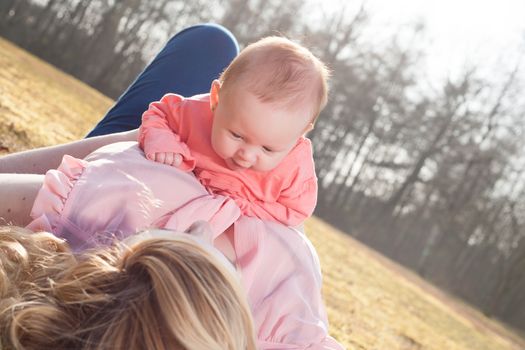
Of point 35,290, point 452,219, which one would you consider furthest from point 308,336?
point 452,219

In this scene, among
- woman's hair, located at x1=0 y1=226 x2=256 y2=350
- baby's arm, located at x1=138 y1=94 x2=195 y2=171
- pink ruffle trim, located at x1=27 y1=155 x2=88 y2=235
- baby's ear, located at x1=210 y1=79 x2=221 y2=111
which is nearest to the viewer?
woman's hair, located at x1=0 y1=226 x2=256 y2=350

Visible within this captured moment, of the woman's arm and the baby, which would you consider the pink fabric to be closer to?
the baby

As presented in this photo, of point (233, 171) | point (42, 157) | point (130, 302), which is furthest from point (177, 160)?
point (130, 302)

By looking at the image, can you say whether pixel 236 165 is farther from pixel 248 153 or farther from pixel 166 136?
pixel 166 136

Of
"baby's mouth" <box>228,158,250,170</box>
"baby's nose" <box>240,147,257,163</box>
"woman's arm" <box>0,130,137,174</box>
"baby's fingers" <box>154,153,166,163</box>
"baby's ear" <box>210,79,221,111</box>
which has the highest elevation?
"baby's ear" <box>210,79,221,111</box>

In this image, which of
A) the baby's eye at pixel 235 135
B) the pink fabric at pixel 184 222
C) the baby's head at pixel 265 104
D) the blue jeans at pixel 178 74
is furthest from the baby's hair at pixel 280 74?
the blue jeans at pixel 178 74

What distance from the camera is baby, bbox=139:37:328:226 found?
2.02m

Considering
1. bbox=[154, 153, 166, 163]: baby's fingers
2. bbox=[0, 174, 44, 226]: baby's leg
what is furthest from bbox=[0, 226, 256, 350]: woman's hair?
→ bbox=[154, 153, 166, 163]: baby's fingers

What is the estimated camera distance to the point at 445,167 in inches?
1222

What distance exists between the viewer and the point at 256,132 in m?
2.00

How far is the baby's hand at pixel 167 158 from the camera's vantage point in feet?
6.89

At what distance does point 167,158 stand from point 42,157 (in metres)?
0.63

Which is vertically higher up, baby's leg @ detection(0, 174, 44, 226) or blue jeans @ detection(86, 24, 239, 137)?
blue jeans @ detection(86, 24, 239, 137)

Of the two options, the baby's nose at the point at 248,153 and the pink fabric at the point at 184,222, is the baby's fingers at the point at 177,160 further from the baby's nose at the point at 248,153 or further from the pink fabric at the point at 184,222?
the baby's nose at the point at 248,153
